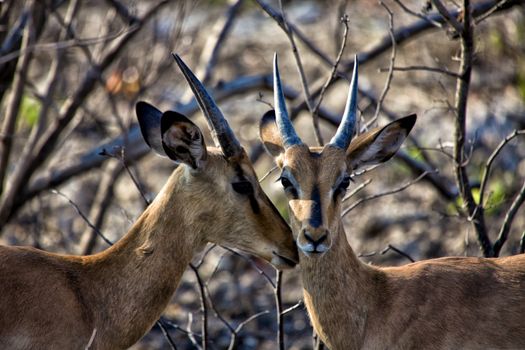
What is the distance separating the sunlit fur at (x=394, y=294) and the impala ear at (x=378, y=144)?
0.08m

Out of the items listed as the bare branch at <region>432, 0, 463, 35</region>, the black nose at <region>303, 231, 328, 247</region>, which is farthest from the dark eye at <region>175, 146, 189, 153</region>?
the bare branch at <region>432, 0, 463, 35</region>

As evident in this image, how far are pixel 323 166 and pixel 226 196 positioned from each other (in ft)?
2.26

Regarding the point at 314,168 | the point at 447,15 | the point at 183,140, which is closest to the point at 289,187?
the point at 314,168

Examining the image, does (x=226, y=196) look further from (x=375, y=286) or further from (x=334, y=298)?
Result: (x=375, y=286)

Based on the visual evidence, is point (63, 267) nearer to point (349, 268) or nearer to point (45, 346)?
point (45, 346)

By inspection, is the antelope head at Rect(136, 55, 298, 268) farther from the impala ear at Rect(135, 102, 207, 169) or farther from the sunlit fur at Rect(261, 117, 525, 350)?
the sunlit fur at Rect(261, 117, 525, 350)

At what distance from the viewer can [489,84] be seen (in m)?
14.0

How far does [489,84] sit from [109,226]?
17.9ft

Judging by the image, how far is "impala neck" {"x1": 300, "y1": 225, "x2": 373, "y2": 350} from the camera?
614cm

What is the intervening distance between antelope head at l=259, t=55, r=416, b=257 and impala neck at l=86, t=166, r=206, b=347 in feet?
2.28

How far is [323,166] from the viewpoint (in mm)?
6148

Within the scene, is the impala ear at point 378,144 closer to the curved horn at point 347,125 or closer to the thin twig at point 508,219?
the curved horn at point 347,125

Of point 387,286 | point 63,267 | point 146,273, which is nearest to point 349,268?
point 387,286

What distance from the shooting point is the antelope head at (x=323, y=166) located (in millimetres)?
5836
